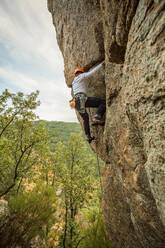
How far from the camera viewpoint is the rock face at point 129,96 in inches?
64.5

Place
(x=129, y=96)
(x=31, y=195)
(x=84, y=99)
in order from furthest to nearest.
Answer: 1. (x=31, y=195)
2. (x=84, y=99)
3. (x=129, y=96)

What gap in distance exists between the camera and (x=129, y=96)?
2229mm

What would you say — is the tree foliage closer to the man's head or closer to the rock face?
the rock face

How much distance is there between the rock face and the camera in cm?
164

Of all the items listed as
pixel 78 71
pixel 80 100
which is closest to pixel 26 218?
pixel 80 100

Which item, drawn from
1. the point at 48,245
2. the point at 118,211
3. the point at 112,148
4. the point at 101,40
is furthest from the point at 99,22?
the point at 48,245

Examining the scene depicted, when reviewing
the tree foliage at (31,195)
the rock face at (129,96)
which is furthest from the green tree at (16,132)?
the rock face at (129,96)

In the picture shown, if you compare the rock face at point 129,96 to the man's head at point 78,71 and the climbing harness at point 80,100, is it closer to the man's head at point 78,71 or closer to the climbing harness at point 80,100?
the man's head at point 78,71

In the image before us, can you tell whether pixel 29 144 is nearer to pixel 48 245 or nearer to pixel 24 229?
pixel 24 229

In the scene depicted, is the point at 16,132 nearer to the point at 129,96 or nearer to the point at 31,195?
the point at 31,195

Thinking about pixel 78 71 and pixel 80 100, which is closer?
pixel 80 100

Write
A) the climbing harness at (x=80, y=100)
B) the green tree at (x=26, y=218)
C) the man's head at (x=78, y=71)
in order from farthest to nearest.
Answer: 1. the green tree at (x=26, y=218)
2. the man's head at (x=78, y=71)
3. the climbing harness at (x=80, y=100)

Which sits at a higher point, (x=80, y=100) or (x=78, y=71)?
(x=78, y=71)

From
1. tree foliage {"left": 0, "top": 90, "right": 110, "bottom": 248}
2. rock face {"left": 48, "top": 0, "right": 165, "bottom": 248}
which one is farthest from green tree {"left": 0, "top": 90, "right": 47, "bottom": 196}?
rock face {"left": 48, "top": 0, "right": 165, "bottom": 248}
